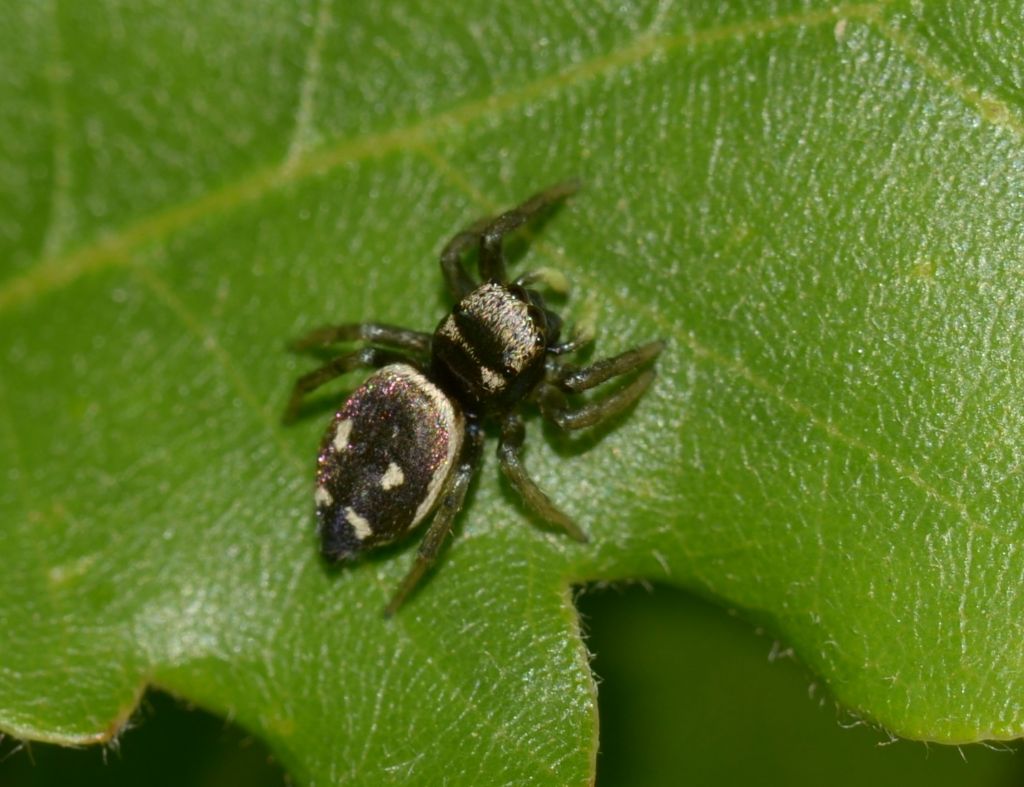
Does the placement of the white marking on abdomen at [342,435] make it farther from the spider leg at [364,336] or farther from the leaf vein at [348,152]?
the leaf vein at [348,152]

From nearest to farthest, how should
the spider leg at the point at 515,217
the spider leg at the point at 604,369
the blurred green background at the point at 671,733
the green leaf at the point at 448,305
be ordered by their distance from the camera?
Answer: 1. the green leaf at the point at 448,305
2. the spider leg at the point at 604,369
3. the spider leg at the point at 515,217
4. the blurred green background at the point at 671,733

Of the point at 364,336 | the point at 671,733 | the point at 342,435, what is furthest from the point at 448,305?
the point at 671,733

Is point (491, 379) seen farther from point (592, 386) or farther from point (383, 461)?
point (383, 461)

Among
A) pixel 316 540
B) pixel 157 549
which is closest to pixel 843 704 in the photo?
pixel 316 540

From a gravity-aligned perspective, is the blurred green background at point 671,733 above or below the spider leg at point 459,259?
below

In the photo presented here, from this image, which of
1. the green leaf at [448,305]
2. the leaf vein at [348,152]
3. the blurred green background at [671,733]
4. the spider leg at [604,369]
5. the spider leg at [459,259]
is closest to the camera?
the green leaf at [448,305]

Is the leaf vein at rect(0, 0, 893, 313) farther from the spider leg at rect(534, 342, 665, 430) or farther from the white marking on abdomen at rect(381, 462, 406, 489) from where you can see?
the white marking on abdomen at rect(381, 462, 406, 489)

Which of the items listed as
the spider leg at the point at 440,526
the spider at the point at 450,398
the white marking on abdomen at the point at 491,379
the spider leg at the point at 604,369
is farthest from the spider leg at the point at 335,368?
the spider leg at the point at 604,369

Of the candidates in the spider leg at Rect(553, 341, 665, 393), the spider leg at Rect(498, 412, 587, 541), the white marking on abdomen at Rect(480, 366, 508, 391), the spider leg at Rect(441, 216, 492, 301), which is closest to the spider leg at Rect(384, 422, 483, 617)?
the spider leg at Rect(498, 412, 587, 541)
